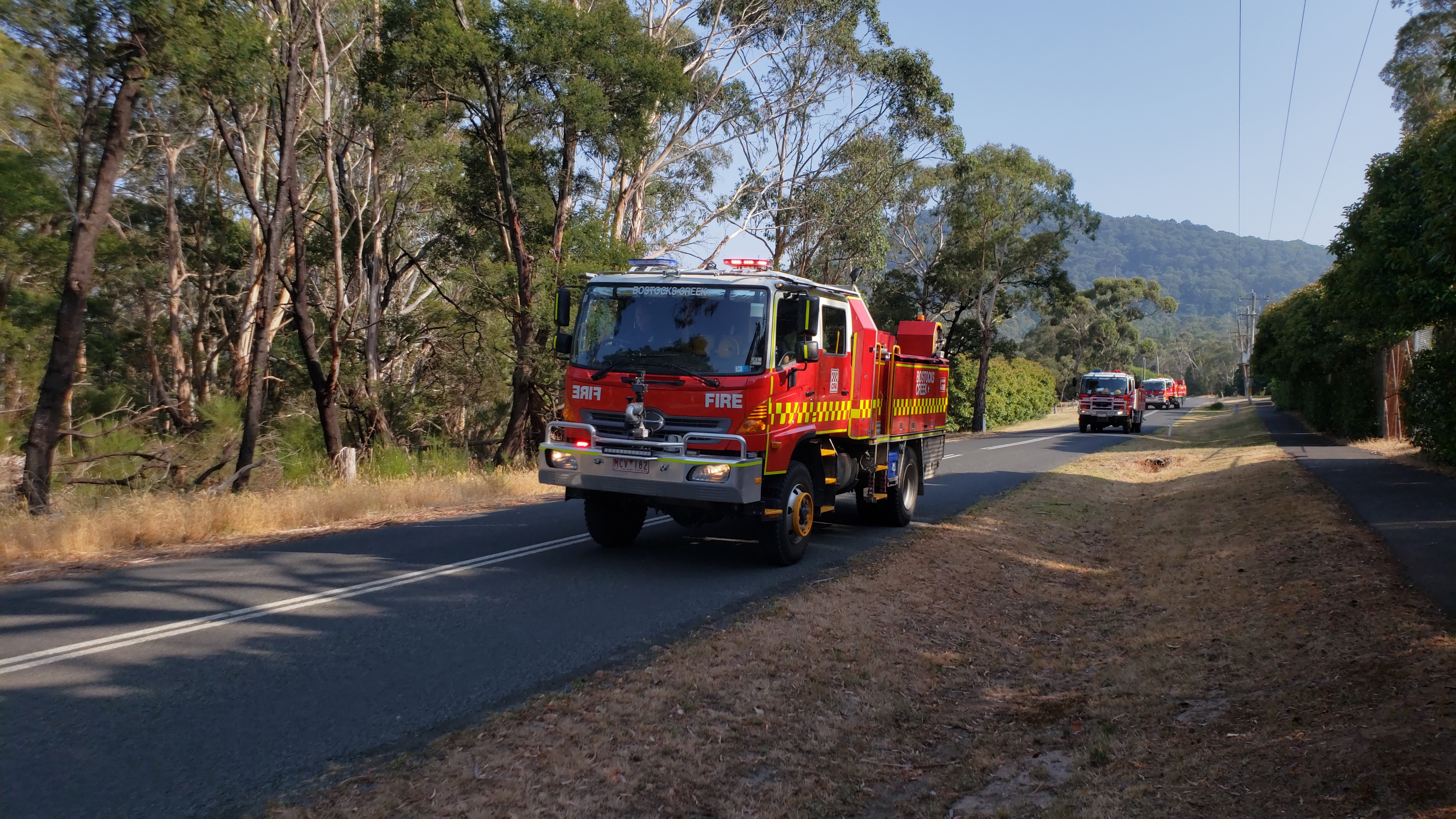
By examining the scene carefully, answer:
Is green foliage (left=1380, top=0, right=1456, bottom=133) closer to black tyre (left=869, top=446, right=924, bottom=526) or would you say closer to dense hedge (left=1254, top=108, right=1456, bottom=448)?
dense hedge (left=1254, top=108, right=1456, bottom=448)

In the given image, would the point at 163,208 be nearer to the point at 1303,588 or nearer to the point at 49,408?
the point at 49,408

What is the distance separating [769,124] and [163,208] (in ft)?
60.2

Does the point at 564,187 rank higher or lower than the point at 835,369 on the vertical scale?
higher

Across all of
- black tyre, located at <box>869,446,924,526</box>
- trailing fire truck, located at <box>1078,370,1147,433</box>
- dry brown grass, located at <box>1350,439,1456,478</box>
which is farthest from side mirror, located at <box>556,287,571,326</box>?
trailing fire truck, located at <box>1078,370,1147,433</box>

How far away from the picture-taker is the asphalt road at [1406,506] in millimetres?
8062

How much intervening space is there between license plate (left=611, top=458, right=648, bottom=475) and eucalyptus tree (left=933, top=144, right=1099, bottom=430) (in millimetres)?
30405

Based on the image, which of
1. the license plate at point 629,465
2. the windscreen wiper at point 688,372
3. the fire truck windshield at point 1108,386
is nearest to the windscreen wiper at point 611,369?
the windscreen wiper at point 688,372

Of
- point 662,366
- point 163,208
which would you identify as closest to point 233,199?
point 163,208

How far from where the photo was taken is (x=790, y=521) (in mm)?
9438

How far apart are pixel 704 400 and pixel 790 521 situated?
5.59 feet

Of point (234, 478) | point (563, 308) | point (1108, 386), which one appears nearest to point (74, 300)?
point (234, 478)

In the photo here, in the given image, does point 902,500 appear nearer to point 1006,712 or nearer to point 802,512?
point 802,512

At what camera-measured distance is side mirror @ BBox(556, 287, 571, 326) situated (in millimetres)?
9055

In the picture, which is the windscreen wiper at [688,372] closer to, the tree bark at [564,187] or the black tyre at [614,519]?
the black tyre at [614,519]
